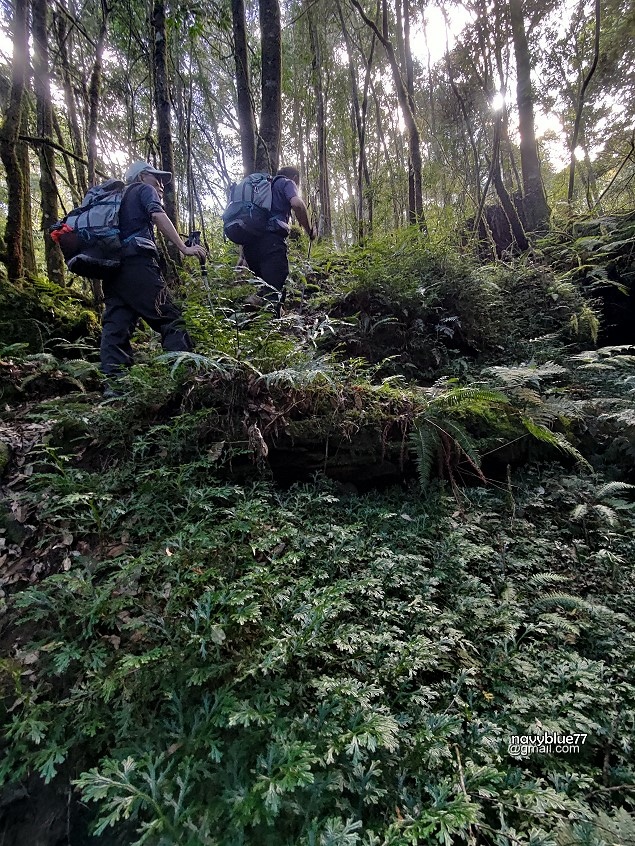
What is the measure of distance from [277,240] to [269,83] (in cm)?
306

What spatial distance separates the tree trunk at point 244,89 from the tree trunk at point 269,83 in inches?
11.0

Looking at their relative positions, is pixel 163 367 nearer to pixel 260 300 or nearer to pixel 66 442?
pixel 66 442

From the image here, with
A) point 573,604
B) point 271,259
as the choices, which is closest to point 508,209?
point 271,259

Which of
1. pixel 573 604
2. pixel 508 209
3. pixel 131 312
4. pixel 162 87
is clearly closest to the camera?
pixel 573 604

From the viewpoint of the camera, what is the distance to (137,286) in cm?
426

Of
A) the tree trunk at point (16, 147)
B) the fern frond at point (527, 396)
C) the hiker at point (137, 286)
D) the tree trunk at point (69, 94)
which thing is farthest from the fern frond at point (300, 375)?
the tree trunk at point (69, 94)

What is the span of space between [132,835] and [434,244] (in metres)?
6.71

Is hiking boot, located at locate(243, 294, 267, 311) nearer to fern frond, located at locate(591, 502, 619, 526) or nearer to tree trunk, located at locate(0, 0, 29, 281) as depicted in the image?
tree trunk, located at locate(0, 0, 29, 281)

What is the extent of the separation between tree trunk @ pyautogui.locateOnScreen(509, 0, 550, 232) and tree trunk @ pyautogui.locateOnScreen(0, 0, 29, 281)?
8969mm

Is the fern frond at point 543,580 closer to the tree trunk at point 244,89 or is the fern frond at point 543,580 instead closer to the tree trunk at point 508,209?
the tree trunk at point 244,89

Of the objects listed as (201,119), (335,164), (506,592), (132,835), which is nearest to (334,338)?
(506,592)

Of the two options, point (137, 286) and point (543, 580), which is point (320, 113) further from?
point (543, 580)

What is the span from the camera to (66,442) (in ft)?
10.6

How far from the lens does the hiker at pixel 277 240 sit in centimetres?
541
